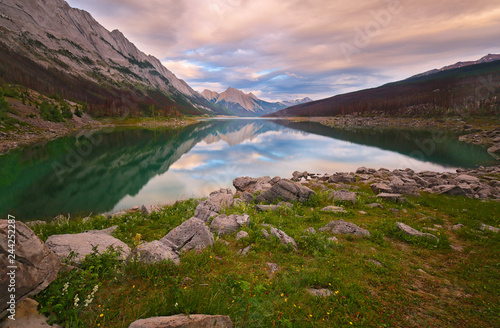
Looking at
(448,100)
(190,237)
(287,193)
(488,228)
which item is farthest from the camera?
(448,100)

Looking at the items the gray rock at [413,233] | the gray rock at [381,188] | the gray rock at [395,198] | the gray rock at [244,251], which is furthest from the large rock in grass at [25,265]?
the gray rock at [381,188]

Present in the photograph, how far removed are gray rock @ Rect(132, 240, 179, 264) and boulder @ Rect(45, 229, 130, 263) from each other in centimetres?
39

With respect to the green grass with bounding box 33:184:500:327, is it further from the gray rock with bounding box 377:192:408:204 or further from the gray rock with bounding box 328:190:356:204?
the gray rock with bounding box 377:192:408:204

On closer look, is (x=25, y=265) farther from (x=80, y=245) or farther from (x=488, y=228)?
(x=488, y=228)

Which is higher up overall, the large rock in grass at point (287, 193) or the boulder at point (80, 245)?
the boulder at point (80, 245)

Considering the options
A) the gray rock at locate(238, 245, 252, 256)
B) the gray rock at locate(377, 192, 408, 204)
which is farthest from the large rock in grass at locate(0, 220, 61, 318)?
the gray rock at locate(377, 192, 408, 204)

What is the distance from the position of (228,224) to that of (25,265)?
7239 millimetres

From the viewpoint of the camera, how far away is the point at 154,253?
22.5ft

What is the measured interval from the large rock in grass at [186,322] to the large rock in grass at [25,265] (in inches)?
89.1

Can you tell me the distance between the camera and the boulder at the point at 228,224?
10.2m

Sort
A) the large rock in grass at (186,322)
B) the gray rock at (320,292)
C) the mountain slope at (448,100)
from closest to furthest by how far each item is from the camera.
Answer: the large rock in grass at (186,322) → the gray rock at (320,292) → the mountain slope at (448,100)

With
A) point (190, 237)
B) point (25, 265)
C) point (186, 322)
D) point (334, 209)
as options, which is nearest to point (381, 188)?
point (334, 209)

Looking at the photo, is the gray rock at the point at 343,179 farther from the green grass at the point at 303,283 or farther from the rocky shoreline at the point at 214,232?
the green grass at the point at 303,283

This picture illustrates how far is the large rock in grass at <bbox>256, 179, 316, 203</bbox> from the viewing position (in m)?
15.9
